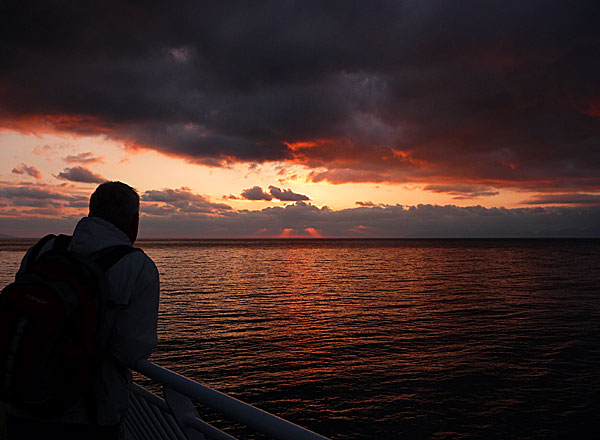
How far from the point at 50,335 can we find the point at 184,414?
86 cm

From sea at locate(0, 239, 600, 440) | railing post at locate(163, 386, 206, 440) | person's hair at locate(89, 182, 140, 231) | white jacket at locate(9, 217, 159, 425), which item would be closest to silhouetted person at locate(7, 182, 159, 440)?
white jacket at locate(9, 217, 159, 425)

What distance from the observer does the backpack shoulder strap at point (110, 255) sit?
234cm

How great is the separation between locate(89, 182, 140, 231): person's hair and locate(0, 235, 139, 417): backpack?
0.53 metres

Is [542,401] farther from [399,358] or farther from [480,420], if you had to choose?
[399,358]

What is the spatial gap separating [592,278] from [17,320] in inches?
2220

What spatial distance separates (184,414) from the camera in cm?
239

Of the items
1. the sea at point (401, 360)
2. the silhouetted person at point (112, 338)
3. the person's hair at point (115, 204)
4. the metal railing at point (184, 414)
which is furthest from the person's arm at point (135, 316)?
the sea at point (401, 360)

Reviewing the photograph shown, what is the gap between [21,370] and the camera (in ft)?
6.73

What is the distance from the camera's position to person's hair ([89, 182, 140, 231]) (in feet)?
8.84

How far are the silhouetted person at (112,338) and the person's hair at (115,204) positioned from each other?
0.34ft

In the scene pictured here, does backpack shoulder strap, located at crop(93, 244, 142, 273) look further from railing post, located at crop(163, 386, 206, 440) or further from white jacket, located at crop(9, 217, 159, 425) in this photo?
railing post, located at crop(163, 386, 206, 440)

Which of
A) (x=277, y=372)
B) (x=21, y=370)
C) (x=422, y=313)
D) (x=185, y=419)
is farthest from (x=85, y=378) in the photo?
(x=422, y=313)

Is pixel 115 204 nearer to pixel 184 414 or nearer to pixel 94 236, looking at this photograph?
pixel 94 236

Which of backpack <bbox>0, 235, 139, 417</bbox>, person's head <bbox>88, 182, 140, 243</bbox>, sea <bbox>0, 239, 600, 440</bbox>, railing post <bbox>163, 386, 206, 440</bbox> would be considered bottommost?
sea <bbox>0, 239, 600, 440</bbox>
